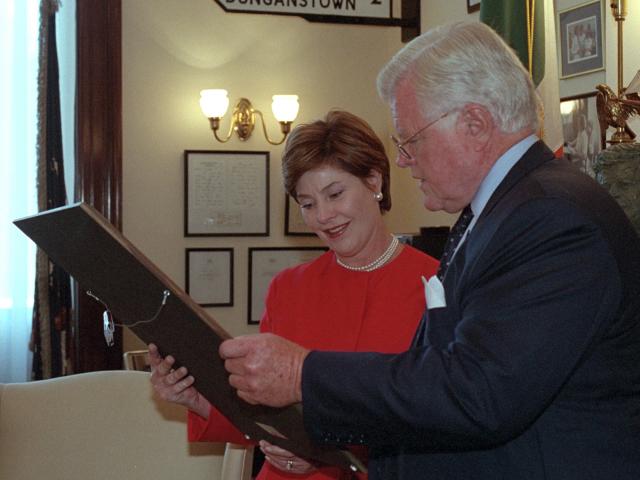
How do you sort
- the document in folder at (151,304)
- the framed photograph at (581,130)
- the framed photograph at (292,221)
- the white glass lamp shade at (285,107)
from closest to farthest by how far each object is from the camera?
the document in folder at (151,304) < the framed photograph at (581,130) < the white glass lamp shade at (285,107) < the framed photograph at (292,221)

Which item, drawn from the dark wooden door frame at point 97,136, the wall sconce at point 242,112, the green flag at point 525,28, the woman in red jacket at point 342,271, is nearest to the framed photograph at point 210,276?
the dark wooden door frame at point 97,136

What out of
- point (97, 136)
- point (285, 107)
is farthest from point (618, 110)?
point (97, 136)

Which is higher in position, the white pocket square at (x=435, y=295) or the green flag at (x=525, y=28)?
the green flag at (x=525, y=28)

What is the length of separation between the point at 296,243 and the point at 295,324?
12.7 feet

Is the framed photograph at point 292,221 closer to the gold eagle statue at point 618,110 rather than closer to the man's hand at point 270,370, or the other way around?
the gold eagle statue at point 618,110

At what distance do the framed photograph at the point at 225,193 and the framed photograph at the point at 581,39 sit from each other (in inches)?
91.5

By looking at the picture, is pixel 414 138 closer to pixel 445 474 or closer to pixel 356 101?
pixel 445 474

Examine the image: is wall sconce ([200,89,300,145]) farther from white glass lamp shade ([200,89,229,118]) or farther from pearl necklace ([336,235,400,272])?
pearl necklace ([336,235,400,272])

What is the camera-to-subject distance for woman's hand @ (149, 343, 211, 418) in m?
2.13

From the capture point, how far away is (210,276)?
20.0ft

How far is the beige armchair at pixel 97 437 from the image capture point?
2.58 m

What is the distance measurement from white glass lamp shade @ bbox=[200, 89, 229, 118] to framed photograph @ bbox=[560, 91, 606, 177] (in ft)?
7.53

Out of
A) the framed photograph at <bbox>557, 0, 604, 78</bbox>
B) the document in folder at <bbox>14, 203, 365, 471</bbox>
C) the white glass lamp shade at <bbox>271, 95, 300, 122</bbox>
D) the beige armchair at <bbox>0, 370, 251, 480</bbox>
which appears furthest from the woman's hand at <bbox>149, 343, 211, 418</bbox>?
the white glass lamp shade at <bbox>271, 95, 300, 122</bbox>

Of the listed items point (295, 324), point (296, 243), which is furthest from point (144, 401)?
point (296, 243)
